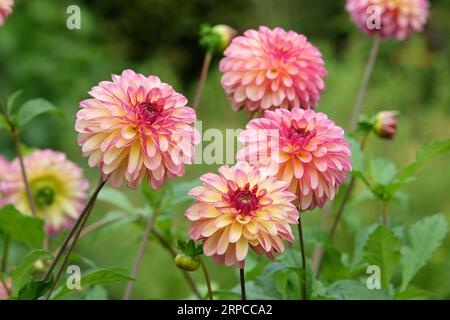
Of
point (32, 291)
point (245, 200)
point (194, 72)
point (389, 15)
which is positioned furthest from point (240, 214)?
point (194, 72)

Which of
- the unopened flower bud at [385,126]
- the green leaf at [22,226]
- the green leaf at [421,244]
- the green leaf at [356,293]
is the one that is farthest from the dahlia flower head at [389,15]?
the green leaf at [22,226]

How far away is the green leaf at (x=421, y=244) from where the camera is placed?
0.92 meters

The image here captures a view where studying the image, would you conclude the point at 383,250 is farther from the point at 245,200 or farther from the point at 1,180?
the point at 1,180

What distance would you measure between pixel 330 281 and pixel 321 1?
11.0ft

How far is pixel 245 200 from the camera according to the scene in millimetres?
691

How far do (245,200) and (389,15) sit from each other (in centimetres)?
58

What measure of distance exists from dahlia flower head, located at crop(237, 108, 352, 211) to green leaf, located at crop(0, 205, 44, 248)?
1.06 feet

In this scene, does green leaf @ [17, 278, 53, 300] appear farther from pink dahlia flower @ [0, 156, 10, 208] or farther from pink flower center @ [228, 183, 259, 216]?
pink dahlia flower @ [0, 156, 10, 208]

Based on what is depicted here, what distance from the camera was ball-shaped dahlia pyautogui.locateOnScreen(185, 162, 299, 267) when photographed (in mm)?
675

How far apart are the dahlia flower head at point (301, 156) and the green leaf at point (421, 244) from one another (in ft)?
0.83

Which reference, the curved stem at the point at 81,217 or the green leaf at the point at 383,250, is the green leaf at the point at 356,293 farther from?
the curved stem at the point at 81,217

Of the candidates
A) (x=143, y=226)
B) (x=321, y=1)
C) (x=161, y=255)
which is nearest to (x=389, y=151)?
(x=161, y=255)

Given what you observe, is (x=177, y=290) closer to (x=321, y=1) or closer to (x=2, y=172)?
(x=2, y=172)

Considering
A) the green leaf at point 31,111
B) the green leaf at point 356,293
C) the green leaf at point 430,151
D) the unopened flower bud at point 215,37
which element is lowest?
the green leaf at point 356,293
